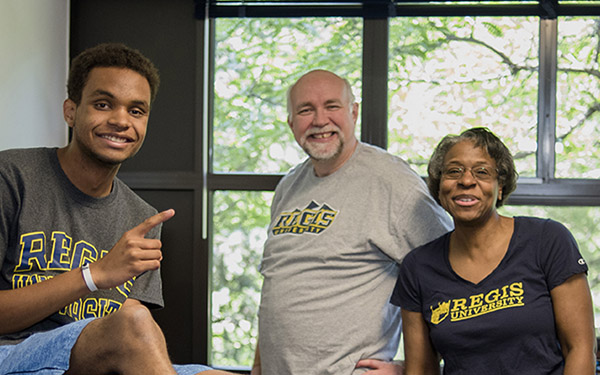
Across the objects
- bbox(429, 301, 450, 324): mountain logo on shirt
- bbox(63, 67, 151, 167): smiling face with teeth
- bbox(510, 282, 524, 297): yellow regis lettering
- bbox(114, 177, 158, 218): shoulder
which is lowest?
bbox(429, 301, 450, 324): mountain logo on shirt

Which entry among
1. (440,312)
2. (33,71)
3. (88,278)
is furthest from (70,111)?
(440,312)

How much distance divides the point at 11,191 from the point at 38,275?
22 cm

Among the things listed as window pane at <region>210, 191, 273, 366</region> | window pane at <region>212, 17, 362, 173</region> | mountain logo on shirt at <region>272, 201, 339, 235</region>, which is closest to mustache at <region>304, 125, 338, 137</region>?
mountain logo on shirt at <region>272, 201, 339, 235</region>

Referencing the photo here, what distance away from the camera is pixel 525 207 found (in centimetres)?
300

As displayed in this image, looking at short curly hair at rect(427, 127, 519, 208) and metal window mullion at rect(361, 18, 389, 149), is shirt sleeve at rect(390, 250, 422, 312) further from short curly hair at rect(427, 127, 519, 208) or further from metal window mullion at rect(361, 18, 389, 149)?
metal window mullion at rect(361, 18, 389, 149)

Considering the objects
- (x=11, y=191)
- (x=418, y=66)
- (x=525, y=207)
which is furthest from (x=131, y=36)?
(x=525, y=207)

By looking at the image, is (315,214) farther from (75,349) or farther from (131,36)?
(131,36)

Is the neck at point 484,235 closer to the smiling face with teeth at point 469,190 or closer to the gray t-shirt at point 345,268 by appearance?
the smiling face with teeth at point 469,190

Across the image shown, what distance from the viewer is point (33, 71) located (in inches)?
111

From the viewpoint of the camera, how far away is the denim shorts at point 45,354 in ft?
4.12

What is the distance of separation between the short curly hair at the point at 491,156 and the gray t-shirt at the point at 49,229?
92 cm

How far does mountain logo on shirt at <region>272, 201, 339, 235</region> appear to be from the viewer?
2.17 metres

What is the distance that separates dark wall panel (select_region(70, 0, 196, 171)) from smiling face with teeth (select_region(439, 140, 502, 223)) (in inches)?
58.6

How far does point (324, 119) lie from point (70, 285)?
1.08m
